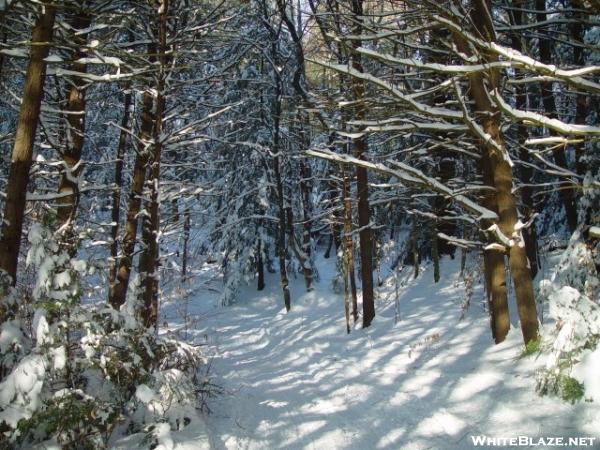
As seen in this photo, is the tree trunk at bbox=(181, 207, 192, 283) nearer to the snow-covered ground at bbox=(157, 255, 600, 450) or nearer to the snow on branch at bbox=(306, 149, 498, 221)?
the snow-covered ground at bbox=(157, 255, 600, 450)

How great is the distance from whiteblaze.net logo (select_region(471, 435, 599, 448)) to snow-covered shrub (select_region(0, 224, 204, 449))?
307 centimetres

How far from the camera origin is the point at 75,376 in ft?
14.8

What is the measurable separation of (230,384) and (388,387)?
2.61m

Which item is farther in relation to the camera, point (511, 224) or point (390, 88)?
point (511, 224)

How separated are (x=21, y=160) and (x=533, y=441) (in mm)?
5725

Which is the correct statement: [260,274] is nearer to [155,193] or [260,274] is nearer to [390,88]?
[155,193]

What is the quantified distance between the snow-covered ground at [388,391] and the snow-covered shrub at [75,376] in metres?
0.59

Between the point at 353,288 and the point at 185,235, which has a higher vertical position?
the point at 185,235

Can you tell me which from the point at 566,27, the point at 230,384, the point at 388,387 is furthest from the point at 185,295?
the point at 566,27

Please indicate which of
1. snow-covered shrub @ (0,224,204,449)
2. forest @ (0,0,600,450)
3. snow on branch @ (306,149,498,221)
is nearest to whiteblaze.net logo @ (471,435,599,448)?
forest @ (0,0,600,450)

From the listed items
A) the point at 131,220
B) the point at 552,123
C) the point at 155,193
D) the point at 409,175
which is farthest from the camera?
the point at 131,220

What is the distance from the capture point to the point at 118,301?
8578 mm

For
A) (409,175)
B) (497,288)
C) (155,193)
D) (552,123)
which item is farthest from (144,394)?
(497,288)

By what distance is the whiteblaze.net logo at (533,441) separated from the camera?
365cm
